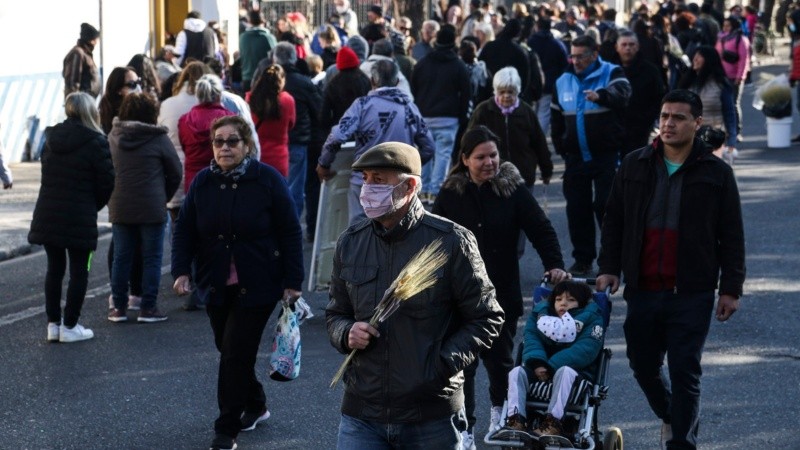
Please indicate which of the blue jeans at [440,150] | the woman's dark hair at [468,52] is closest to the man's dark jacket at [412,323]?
the blue jeans at [440,150]

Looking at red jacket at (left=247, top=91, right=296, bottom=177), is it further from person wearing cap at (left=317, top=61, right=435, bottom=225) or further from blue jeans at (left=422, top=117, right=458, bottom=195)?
blue jeans at (left=422, top=117, right=458, bottom=195)

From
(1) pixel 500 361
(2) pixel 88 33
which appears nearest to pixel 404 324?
(1) pixel 500 361

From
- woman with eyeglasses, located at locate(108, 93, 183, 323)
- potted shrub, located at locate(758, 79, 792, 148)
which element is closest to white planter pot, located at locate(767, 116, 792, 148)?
potted shrub, located at locate(758, 79, 792, 148)

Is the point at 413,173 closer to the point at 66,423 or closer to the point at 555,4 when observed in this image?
the point at 66,423

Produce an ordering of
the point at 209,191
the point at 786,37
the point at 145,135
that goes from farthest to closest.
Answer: the point at 786,37 < the point at 145,135 < the point at 209,191

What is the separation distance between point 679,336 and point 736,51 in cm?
1790

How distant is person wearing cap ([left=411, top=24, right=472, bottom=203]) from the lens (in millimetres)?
16047

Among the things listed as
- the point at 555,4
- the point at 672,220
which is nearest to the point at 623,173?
the point at 672,220

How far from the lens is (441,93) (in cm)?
1606

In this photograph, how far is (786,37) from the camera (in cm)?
5694

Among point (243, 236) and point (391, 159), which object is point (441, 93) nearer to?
point (243, 236)

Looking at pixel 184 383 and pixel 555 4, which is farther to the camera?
pixel 555 4

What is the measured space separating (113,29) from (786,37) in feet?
131

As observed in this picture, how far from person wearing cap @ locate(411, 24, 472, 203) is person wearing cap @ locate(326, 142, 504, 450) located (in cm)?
1085
